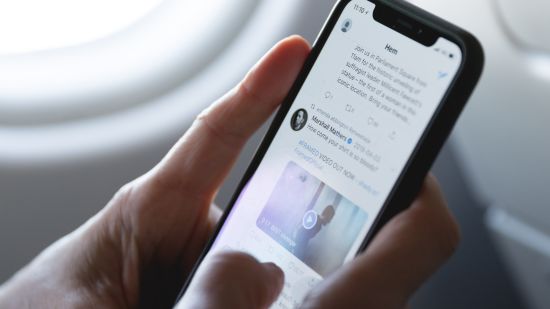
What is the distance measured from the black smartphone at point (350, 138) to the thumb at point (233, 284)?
72 mm

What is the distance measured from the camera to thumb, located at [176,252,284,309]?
1.48 feet

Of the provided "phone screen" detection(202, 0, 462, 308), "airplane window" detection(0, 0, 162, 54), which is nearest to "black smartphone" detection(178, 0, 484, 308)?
"phone screen" detection(202, 0, 462, 308)

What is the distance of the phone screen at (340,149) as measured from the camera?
1.69 ft

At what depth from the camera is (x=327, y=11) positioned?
0.79 metres

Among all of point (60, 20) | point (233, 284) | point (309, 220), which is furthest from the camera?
point (60, 20)

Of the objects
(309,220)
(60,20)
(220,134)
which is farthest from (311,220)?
(60,20)

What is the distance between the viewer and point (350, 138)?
545mm

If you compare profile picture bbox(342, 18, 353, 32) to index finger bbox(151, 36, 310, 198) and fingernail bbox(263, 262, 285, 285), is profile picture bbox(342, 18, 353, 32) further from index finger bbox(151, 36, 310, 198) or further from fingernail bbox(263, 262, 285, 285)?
fingernail bbox(263, 262, 285, 285)

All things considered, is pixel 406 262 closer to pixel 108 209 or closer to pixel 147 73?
pixel 108 209

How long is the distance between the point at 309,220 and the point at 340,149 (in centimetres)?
6

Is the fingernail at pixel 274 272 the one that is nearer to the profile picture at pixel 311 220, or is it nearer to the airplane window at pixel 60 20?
the profile picture at pixel 311 220

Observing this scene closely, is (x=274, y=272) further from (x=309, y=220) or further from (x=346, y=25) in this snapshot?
(x=346, y=25)

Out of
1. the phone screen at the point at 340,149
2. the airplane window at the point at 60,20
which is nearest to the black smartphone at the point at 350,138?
the phone screen at the point at 340,149

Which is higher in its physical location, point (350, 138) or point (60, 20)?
point (350, 138)
